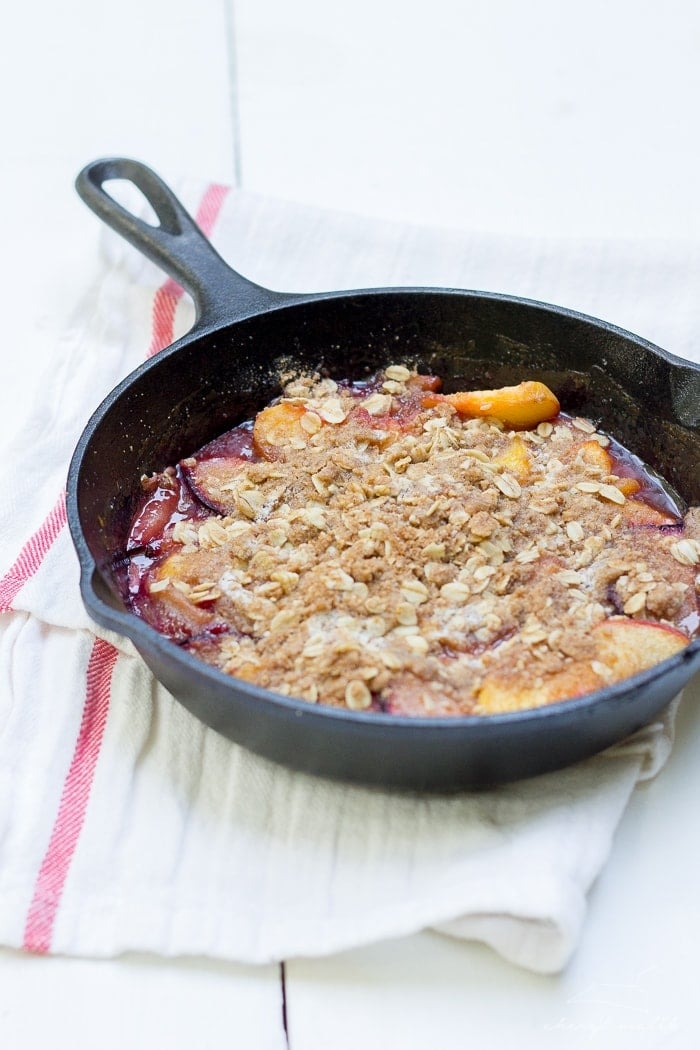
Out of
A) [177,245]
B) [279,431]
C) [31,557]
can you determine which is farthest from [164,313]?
[31,557]

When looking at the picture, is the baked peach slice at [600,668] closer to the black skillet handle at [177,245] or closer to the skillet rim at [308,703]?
the skillet rim at [308,703]

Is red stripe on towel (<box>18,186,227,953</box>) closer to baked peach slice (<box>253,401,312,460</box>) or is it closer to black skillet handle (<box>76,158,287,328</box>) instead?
baked peach slice (<box>253,401,312,460</box>)

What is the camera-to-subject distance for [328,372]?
2.15 metres

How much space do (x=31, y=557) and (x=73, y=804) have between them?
51cm

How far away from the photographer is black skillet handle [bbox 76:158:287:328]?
2074mm

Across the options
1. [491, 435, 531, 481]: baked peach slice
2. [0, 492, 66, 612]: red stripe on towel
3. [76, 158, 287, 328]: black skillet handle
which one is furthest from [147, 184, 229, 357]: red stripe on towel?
[491, 435, 531, 481]: baked peach slice

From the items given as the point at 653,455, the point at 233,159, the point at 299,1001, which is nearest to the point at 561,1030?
the point at 299,1001

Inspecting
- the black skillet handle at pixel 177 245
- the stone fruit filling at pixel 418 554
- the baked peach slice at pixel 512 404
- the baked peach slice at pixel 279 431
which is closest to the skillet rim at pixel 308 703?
the stone fruit filling at pixel 418 554

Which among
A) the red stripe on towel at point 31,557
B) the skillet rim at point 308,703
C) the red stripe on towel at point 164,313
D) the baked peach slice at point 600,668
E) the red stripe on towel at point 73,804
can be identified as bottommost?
the red stripe on towel at point 73,804

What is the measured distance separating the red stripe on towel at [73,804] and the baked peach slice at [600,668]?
59 cm

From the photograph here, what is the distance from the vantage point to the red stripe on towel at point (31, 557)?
1850 millimetres

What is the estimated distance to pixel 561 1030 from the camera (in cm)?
134

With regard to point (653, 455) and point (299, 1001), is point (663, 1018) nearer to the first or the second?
point (299, 1001)

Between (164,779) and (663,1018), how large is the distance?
2.43 feet
